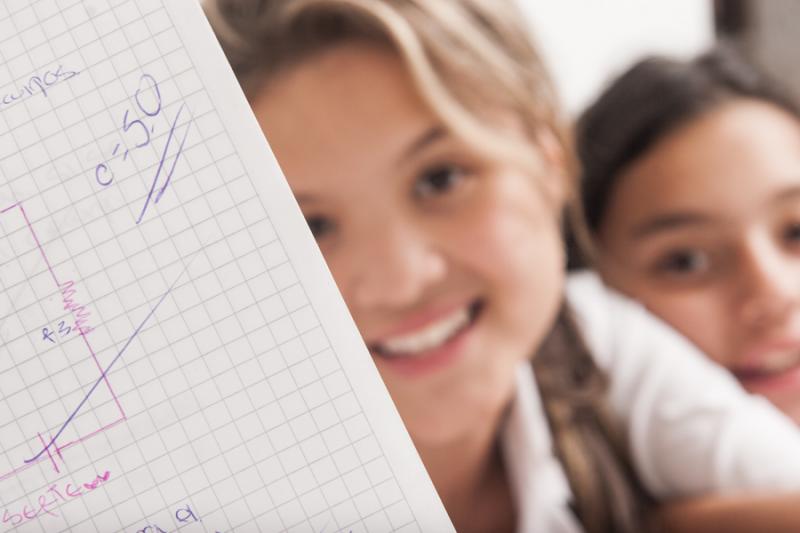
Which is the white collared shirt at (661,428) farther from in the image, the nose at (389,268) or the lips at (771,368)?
the nose at (389,268)

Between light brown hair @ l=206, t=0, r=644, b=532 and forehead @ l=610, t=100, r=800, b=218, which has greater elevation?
light brown hair @ l=206, t=0, r=644, b=532

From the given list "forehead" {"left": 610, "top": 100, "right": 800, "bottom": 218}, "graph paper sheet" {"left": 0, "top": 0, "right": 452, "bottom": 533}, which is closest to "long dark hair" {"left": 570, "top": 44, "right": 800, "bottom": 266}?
"forehead" {"left": 610, "top": 100, "right": 800, "bottom": 218}

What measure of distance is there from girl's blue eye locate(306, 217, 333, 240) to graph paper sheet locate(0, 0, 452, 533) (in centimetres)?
22

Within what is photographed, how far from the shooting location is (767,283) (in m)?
0.71

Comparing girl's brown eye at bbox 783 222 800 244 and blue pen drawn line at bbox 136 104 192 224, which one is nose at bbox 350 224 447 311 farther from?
girl's brown eye at bbox 783 222 800 244

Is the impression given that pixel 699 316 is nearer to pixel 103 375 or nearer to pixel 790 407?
pixel 790 407

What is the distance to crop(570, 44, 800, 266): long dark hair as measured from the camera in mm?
754

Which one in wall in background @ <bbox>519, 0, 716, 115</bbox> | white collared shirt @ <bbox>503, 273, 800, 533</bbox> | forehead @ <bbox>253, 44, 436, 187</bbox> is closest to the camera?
forehead @ <bbox>253, 44, 436, 187</bbox>

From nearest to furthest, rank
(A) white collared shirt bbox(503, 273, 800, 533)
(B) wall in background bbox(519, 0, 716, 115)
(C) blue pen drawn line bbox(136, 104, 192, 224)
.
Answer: (C) blue pen drawn line bbox(136, 104, 192, 224) < (A) white collared shirt bbox(503, 273, 800, 533) < (B) wall in background bbox(519, 0, 716, 115)

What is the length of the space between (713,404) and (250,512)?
56 cm

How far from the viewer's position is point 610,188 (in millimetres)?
791

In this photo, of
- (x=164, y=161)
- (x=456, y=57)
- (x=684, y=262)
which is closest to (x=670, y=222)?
(x=684, y=262)

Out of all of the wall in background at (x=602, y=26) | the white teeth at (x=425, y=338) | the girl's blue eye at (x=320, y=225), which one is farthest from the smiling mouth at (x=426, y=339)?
the wall in background at (x=602, y=26)

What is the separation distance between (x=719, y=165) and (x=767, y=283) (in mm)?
119
